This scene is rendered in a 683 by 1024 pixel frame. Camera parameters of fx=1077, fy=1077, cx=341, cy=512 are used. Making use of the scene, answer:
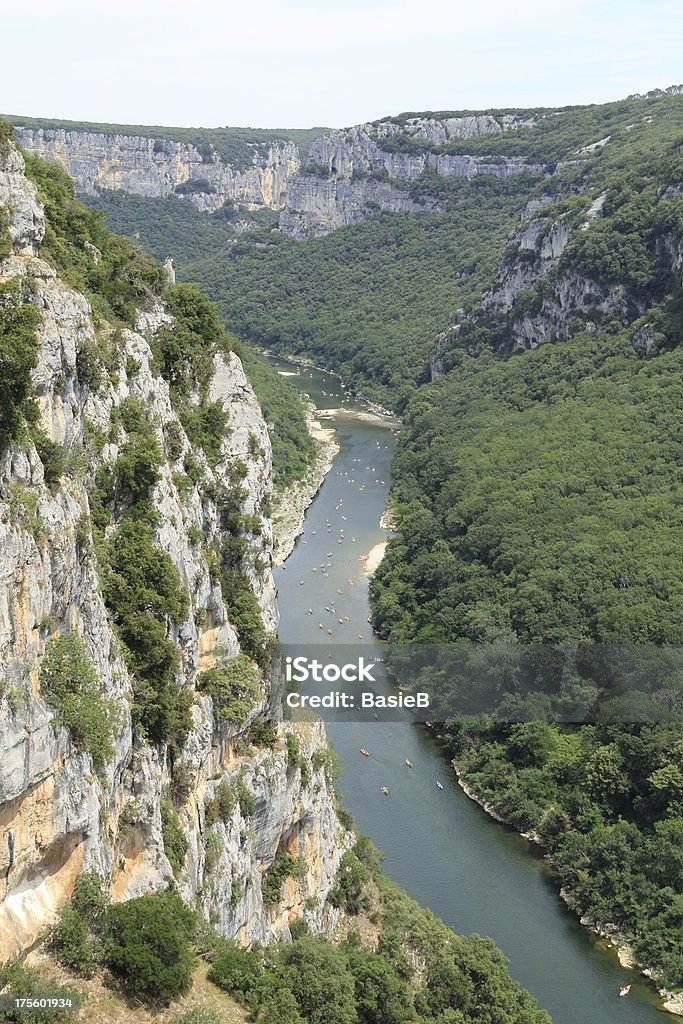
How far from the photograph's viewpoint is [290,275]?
14425 cm

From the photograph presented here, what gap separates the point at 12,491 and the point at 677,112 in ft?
362

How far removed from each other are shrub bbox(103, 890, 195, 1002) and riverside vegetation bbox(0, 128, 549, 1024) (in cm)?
3

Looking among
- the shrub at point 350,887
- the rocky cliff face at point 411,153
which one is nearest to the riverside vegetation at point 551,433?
the rocky cliff face at point 411,153

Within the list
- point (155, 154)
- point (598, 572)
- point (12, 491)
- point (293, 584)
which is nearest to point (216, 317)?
point (12, 491)

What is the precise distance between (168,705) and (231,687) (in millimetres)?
3619

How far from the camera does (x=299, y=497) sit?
73375 mm

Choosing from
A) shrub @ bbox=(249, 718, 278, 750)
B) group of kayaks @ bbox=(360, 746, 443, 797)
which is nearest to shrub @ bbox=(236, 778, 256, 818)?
shrub @ bbox=(249, 718, 278, 750)

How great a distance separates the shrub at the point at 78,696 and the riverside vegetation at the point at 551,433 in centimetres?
2259

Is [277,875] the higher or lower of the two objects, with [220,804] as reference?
lower

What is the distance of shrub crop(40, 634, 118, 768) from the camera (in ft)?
52.5

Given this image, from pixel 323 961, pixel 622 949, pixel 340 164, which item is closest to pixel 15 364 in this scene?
pixel 323 961

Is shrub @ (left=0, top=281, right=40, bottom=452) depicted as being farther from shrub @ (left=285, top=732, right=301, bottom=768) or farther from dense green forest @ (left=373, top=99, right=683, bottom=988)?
dense green forest @ (left=373, top=99, right=683, bottom=988)

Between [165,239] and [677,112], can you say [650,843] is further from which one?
[165,239]

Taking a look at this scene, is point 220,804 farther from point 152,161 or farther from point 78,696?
point 152,161
